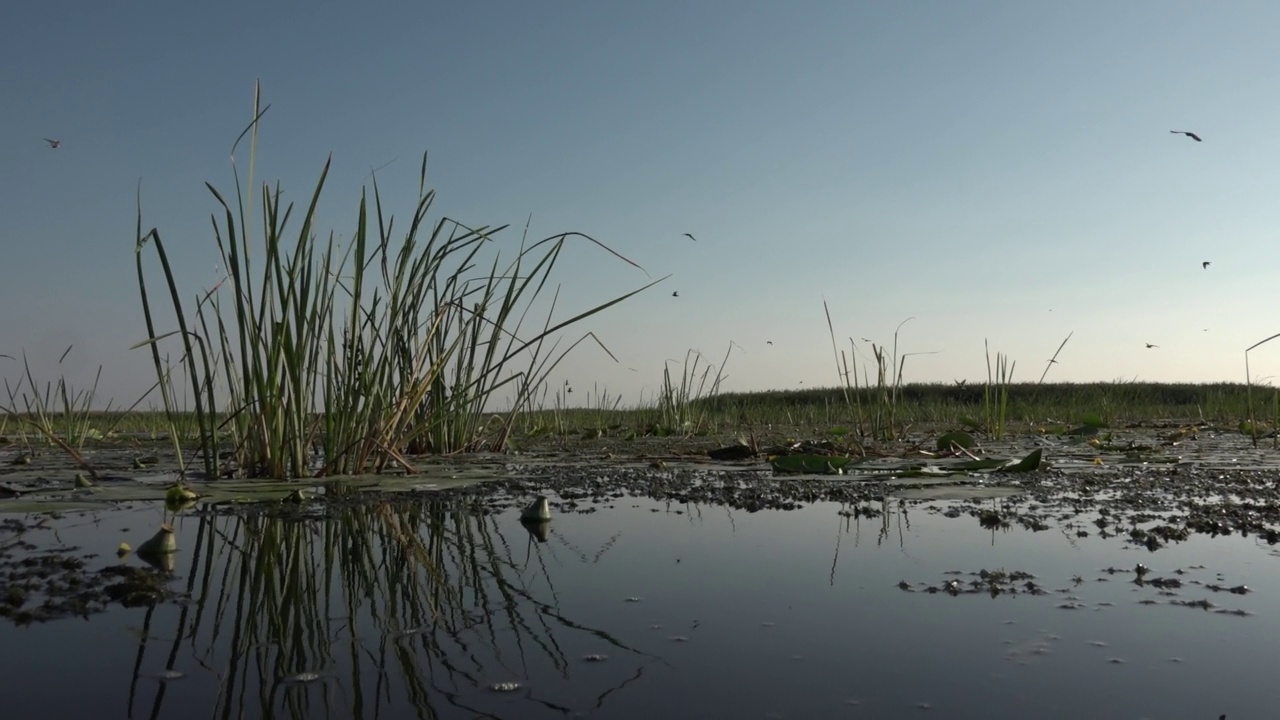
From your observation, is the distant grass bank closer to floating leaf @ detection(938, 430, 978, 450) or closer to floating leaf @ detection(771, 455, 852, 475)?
floating leaf @ detection(938, 430, 978, 450)

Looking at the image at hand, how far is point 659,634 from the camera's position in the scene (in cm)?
116

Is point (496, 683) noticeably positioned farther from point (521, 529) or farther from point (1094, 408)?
point (1094, 408)

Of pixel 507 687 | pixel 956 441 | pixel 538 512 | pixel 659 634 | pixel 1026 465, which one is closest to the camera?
pixel 507 687

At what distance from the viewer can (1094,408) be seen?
31.4 ft

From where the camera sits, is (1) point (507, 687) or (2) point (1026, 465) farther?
(2) point (1026, 465)

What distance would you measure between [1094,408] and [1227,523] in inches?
328

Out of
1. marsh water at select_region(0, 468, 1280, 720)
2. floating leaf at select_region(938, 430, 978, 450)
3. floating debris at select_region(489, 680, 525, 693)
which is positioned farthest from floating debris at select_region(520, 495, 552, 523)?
floating leaf at select_region(938, 430, 978, 450)

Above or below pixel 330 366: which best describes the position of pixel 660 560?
below

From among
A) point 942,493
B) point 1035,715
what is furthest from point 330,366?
point 1035,715

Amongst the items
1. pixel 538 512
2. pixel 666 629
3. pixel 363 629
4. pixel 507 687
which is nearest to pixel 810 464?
pixel 538 512

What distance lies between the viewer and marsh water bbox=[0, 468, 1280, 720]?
→ 3.05 ft

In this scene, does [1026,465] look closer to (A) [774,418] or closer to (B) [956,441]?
(B) [956,441]

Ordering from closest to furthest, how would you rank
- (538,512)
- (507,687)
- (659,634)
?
1. (507,687)
2. (659,634)
3. (538,512)

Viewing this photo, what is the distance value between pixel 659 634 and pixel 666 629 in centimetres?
3
